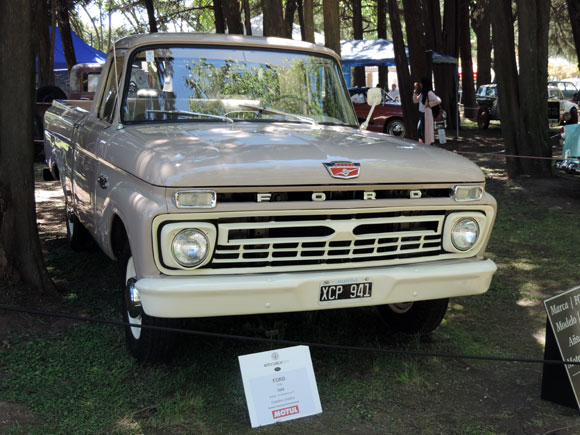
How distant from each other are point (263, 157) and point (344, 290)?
840 mm

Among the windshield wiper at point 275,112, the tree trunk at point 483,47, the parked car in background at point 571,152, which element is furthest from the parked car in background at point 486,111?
the windshield wiper at point 275,112

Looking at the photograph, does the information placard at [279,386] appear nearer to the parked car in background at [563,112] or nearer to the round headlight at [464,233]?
the round headlight at [464,233]

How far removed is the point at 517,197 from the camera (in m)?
10.4

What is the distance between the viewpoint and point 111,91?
5.23m

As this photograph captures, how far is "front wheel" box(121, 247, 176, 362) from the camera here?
3.87 m

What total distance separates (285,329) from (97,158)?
175 centimetres

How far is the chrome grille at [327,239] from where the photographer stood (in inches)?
142

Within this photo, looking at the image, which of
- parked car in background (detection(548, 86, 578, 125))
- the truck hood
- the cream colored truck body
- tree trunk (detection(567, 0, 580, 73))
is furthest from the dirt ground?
tree trunk (detection(567, 0, 580, 73))

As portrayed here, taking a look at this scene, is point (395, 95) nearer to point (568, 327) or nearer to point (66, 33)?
point (66, 33)

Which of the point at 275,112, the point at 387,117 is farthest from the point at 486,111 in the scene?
the point at 275,112

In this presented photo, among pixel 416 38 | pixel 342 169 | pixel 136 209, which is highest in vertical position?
pixel 416 38

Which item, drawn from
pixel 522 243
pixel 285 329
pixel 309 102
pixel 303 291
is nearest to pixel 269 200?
pixel 303 291

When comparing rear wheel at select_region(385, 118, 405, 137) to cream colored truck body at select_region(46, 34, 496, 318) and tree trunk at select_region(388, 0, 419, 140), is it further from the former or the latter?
cream colored truck body at select_region(46, 34, 496, 318)

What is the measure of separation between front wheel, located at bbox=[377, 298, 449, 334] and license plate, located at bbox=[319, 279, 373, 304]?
988 mm
